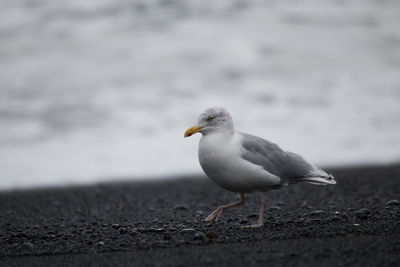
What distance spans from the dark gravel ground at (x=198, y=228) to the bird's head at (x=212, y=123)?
0.99 meters

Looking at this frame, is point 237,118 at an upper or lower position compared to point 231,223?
upper

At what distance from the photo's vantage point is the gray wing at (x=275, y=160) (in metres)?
5.42

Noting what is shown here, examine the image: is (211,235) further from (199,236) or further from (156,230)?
(156,230)

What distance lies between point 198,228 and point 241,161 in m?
0.85

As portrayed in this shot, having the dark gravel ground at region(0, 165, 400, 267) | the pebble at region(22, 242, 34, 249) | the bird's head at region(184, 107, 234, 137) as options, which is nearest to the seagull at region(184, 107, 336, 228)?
the bird's head at region(184, 107, 234, 137)

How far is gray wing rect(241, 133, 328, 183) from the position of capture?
542cm

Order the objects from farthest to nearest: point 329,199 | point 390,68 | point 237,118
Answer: point 390,68 → point 237,118 → point 329,199

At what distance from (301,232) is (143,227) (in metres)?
1.73

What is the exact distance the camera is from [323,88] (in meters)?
15.9

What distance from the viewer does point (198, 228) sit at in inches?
218

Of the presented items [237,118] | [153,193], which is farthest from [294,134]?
[153,193]

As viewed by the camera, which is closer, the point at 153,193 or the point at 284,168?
the point at 284,168

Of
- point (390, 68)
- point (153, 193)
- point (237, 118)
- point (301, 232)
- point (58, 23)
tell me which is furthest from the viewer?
point (58, 23)

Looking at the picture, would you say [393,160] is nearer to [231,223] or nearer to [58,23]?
[231,223]
